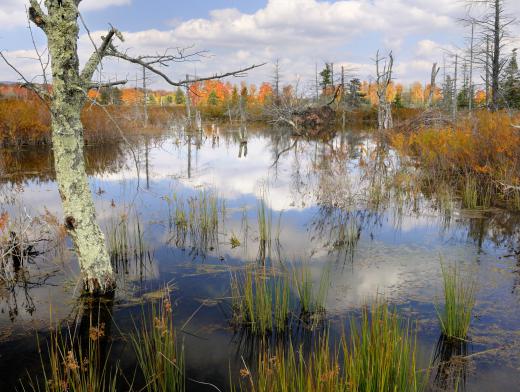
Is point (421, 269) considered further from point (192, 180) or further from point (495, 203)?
point (192, 180)

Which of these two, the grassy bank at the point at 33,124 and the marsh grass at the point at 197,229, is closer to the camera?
the marsh grass at the point at 197,229

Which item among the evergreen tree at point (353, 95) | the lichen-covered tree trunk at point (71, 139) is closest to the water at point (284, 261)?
the lichen-covered tree trunk at point (71, 139)

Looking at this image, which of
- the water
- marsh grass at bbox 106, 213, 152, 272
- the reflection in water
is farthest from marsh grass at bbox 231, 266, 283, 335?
marsh grass at bbox 106, 213, 152, 272

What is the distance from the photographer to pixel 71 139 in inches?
180

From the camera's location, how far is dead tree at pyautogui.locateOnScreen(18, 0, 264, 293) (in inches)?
173

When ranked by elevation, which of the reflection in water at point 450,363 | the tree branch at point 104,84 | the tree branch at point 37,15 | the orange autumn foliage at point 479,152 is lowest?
the reflection in water at point 450,363

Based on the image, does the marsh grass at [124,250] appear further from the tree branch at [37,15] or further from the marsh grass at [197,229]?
the tree branch at [37,15]

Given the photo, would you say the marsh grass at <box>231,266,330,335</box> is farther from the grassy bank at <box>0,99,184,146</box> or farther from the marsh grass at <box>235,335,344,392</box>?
the grassy bank at <box>0,99,184,146</box>

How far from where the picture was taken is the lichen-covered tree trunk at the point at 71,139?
4.39m

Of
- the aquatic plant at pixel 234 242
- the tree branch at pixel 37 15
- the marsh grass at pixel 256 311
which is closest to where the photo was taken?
the marsh grass at pixel 256 311

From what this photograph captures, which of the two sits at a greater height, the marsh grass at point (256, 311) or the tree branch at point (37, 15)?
the tree branch at point (37, 15)

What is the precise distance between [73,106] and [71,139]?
1.13 ft

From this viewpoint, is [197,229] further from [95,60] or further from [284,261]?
[95,60]

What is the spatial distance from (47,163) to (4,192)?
5248 mm
